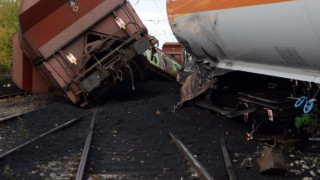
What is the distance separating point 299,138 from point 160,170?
2.20 m

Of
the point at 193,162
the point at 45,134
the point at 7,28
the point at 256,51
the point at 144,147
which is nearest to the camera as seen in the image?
the point at 256,51

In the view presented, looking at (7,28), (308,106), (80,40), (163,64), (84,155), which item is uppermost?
(7,28)

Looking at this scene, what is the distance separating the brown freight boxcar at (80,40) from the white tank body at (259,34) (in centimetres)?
379

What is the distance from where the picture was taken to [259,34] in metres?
4.72

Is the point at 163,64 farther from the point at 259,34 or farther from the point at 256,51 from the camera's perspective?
the point at 259,34

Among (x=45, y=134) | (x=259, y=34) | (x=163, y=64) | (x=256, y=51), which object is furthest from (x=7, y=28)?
(x=259, y=34)

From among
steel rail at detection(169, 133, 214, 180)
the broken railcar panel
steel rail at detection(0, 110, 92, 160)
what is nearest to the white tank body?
steel rail at detection(169, 133, 214, 180)

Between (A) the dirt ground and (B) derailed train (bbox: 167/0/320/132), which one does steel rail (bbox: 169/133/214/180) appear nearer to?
(A) the dirt ground

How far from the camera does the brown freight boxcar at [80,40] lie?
1017 cm

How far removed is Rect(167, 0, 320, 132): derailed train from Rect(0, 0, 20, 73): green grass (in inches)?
571

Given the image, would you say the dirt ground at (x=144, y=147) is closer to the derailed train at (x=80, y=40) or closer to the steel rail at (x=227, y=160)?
the steel rail at (x=227, y=160)

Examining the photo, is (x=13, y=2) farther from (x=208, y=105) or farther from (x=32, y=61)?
(x=208, y=105)

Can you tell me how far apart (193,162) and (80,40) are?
21.4 ft

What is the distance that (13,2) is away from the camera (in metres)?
25.0
